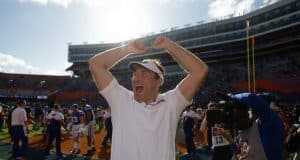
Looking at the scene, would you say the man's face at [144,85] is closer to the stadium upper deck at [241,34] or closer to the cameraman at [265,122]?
the cameraman at [265,122]

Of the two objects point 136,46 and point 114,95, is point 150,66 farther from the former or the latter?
point 114,95

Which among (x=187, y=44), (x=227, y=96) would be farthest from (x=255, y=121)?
(x=187, y=44)

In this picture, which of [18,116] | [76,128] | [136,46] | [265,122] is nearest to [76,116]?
[76,128]

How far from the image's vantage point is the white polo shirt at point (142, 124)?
10.4 ft

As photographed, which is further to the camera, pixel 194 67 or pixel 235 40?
pixel 235 40

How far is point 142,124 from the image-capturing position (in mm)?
3207

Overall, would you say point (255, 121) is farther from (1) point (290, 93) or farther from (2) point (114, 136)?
(1) point (290, 93)

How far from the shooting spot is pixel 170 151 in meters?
3.25

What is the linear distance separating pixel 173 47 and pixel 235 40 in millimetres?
67802

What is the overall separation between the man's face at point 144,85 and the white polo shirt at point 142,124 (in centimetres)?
6

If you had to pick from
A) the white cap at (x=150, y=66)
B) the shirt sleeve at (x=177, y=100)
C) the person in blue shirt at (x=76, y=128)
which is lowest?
the person in blue shirt at (x=76, y=128)

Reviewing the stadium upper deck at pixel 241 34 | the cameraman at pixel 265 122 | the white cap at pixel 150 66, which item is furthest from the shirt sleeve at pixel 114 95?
the stadium upper deck at pixel 241 34

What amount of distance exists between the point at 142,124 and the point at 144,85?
0.35 m

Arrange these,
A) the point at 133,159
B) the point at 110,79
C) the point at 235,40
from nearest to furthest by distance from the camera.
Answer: the point at 133,159 < the point at 110,79 < the point at 235,40
